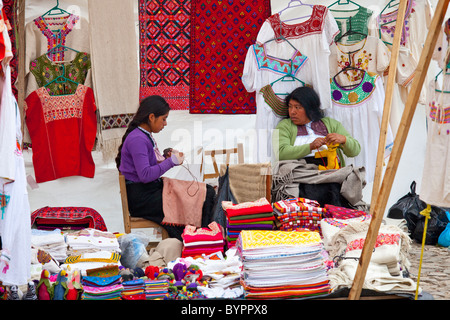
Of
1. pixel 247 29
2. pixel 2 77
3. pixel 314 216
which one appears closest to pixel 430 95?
pixel 314 216

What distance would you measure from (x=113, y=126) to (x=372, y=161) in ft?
7.56

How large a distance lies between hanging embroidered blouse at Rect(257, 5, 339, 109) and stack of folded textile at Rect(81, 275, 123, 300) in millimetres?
2932

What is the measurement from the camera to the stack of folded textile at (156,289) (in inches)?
120

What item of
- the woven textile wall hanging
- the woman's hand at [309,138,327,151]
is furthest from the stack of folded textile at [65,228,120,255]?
the woman's hand at [309,138,327,151]

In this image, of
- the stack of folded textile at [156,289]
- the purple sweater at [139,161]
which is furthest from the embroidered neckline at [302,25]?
the stack of folded textile at [156,289]

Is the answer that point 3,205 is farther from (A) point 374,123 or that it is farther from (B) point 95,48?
(A) point 374,123

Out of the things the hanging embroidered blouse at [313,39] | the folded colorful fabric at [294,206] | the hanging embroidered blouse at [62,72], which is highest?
the hanging embroidered blouse at [313,39]

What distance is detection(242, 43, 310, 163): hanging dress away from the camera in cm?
539

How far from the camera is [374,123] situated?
18.0ft

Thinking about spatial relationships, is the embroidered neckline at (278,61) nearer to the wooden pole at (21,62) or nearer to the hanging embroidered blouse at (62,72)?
the hanging embroidered blouse at (62,72)

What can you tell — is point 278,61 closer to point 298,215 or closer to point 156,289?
point 298,215

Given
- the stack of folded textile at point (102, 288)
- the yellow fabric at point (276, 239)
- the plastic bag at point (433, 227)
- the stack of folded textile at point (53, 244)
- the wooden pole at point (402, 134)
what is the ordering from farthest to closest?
the plastic bag at point (433, 227) < the stack of folded textile at point (53, 244) < the yellow fabric at point (276, 239) < the stack of folded textile at point (102, 288) < the wooden pole at point (402, 134)

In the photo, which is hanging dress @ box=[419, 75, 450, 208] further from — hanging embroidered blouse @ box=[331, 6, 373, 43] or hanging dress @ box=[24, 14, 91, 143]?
hanging dress @ box=[24, 14, 91, 143]

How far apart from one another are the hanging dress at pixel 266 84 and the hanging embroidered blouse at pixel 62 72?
4.51ft
